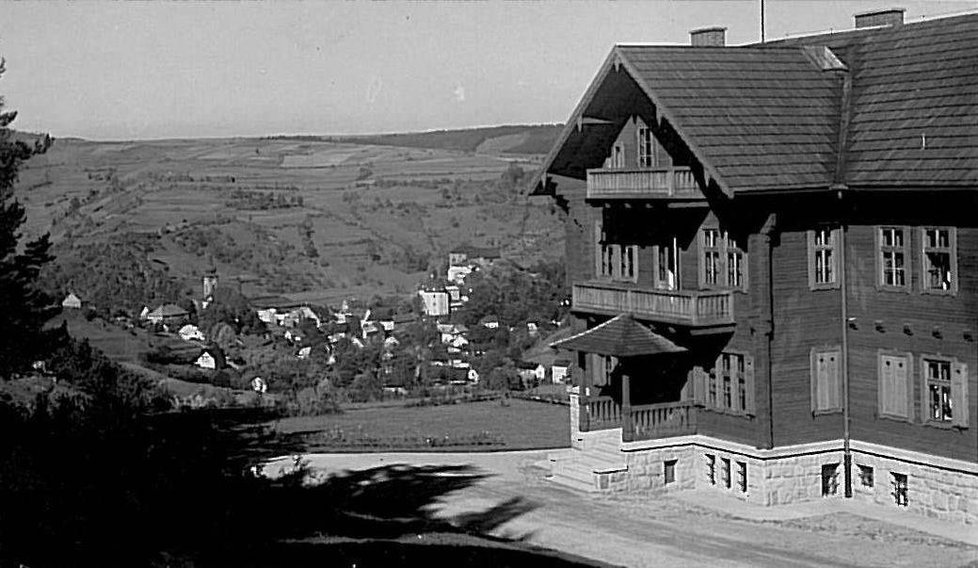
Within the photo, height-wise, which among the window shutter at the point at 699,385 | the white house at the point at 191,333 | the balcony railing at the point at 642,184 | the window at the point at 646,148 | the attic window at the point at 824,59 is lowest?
the white house at the point at 191,333

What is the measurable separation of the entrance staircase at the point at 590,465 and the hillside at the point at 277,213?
64.5 meters

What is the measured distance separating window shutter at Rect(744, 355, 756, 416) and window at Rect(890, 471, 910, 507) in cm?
292

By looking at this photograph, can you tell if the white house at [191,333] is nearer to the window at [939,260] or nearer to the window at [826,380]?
the window at [826,380]

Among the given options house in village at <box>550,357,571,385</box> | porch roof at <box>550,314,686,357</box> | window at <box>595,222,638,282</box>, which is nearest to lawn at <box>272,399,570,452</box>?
window at <box>595,222,638,282</box>

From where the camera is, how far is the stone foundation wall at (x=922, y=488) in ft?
88.8

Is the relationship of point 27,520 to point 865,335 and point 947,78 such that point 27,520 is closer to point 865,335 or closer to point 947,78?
point 865,335

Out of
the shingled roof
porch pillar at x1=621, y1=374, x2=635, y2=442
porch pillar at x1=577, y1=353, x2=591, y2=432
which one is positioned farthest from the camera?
porch pillar at x1=577, y1=353, x2=591, y2=432

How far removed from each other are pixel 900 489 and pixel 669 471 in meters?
4.82

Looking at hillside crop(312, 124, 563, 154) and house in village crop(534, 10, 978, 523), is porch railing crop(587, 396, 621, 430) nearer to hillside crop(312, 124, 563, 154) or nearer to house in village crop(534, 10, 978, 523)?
house in village crop(534, 10, 978, 523)

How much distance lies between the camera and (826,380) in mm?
29641

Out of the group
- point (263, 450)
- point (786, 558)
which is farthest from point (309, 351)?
point (786, 558)

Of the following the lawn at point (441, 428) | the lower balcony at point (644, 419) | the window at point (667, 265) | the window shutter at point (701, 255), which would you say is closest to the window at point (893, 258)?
the window shutter at point (701, 255)

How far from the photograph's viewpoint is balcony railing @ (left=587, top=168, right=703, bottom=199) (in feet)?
97.7

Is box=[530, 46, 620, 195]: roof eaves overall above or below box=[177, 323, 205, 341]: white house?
above
